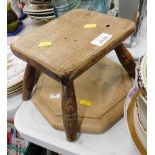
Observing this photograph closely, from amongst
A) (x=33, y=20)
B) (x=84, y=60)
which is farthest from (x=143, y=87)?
(x=33, y=20)

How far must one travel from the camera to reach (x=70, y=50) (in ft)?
1.70

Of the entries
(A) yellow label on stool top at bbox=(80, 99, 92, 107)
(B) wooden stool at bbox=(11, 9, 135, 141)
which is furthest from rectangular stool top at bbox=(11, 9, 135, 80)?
(A) yellow label on stool top at bbox=(80, 99, 92, 107)

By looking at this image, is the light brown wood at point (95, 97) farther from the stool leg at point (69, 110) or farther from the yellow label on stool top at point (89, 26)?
the yellow label on stool top at point (89, 26)

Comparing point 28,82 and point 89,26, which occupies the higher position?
point 89,26

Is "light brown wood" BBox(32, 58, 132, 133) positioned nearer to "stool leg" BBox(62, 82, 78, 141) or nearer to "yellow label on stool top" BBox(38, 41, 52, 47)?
"stool leg" BBox(62, 82, 78, 141)

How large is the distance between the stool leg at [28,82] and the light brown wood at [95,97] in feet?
0.07

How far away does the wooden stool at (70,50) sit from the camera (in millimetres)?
481

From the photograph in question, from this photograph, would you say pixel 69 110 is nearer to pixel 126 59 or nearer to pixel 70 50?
pixel 70 50

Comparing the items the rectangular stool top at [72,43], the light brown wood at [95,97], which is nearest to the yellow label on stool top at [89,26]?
the rectangular stool top at [72,43]

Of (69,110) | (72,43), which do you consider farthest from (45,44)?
(69,110)

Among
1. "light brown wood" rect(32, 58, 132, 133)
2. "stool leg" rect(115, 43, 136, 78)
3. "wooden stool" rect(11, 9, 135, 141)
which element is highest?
"wooden stool" rect(11, 9, 135, 141)

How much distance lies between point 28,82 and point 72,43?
0.19 m

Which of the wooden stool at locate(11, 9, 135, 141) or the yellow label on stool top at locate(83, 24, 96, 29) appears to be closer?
the wooden stool at locate(11, 9, 135, 141)

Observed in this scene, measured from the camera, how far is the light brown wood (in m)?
0.55
